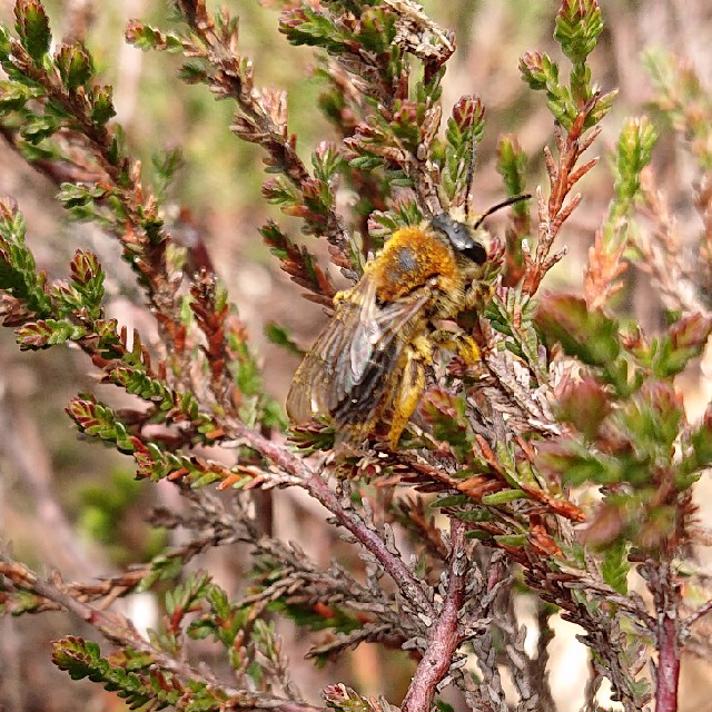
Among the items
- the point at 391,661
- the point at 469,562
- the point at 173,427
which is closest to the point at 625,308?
the point at 391,661

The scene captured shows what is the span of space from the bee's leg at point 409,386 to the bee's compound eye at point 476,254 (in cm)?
18

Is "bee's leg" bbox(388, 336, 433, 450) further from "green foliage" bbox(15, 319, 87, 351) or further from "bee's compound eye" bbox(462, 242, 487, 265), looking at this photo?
"green foliage" bbox(15, 319, 87, 351)

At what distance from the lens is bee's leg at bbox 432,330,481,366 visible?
1.21m

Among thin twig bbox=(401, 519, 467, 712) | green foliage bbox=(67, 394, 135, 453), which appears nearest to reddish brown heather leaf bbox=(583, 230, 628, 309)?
thin twig bbox=(401, 519, 467, 712)

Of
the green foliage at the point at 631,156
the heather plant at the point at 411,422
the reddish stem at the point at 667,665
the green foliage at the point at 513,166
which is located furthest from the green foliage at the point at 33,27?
the reddish stem at the point at 667,665

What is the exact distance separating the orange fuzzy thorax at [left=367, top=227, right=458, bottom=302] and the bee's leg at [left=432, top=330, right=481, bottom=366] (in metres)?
0.08

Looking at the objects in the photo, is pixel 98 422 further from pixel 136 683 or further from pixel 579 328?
pixel 579 328

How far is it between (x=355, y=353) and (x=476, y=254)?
267 millimetres

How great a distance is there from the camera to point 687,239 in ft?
12.0

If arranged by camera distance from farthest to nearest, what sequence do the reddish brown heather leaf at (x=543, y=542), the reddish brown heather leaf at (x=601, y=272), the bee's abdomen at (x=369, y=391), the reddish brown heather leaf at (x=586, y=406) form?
the reddish brown heather leaf at (x=601, y=272), the bee's abdomen at (x=369, y=391), the reddish brown heather leaf at (x=543, y=542), the reddish brown heather leaf at (x=586, y=406)

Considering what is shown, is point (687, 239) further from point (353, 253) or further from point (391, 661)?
point (353, 253)

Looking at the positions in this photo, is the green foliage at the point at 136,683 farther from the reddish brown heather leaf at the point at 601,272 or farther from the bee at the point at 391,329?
the reddish brown heather leaf at the point at 601,272

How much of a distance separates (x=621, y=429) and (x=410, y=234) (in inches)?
24.6

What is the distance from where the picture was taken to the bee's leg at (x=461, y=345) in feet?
3.96
